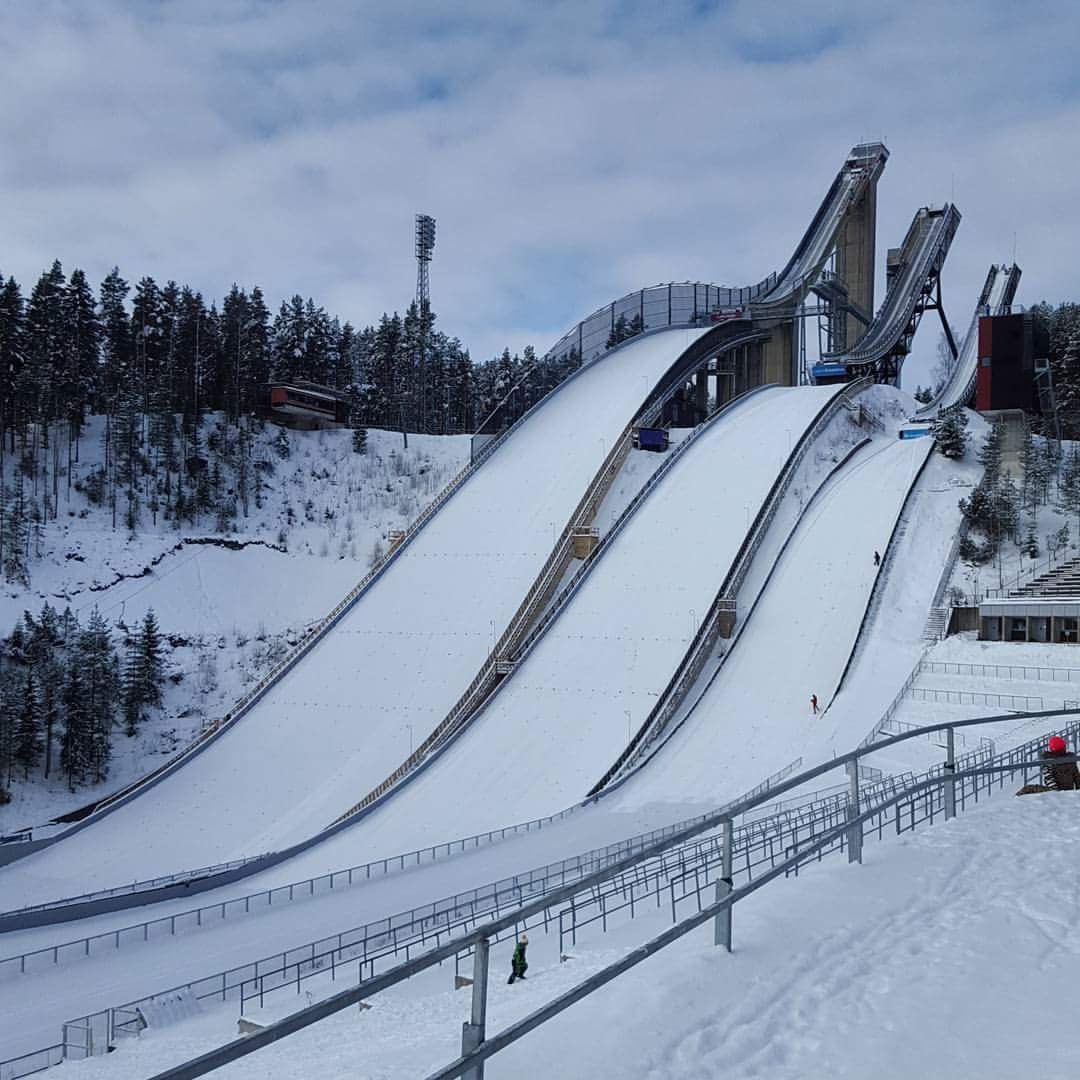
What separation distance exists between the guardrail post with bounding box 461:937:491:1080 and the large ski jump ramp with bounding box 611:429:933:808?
42.8ft

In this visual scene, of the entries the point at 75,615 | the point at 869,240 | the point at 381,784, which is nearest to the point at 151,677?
the point at 75,615

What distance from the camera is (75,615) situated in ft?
88.6

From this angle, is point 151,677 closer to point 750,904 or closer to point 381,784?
point 381,784

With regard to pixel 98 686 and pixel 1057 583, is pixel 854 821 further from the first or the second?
pixel 98 686

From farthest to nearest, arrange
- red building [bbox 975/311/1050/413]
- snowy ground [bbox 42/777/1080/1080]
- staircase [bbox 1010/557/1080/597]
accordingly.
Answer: red building [bbox 975/311/1050/413] → staircase [bbox 1010/557/1080/597] → snowy ground [bbox 42/777/1080/1080]

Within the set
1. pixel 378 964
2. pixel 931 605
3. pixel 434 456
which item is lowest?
pixel 378 964

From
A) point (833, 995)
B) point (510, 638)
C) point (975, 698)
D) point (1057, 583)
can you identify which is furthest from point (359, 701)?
point (833, 995)

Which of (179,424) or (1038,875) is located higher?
(179,424)

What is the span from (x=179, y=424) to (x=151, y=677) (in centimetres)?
1357

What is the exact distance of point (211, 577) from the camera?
99.1 ft

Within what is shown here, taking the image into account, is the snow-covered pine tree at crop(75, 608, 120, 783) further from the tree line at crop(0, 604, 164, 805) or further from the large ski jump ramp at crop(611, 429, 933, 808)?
the large ski jump ramp at crop(611, 429, 933, 808)

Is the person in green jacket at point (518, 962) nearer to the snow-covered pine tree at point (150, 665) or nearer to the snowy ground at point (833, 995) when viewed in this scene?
the snowy ground at point (833, 995)

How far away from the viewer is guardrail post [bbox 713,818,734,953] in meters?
4.40

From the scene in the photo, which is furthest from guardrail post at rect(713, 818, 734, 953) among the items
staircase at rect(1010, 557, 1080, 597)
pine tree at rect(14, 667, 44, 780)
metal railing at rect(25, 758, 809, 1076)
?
pine tree at rect(14, 667, 44, 780)
